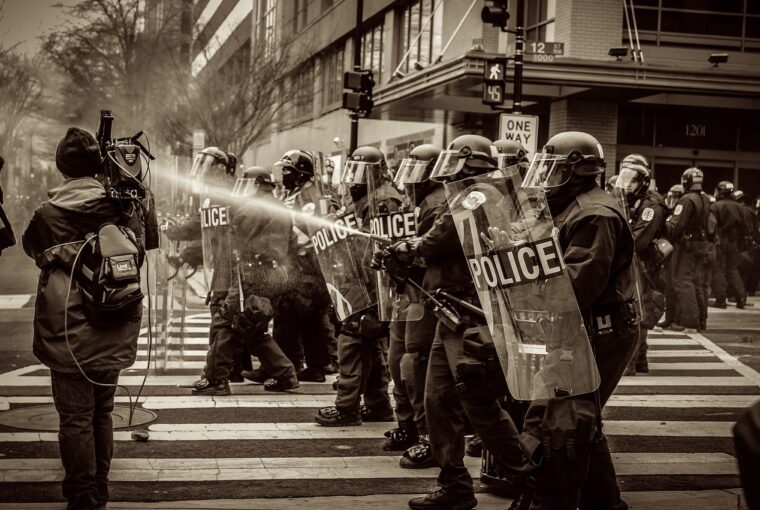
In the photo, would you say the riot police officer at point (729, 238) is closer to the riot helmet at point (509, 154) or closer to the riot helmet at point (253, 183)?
the riot helmet at point (509, 154)

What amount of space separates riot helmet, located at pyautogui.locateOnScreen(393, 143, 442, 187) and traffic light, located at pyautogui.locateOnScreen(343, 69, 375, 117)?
13.9 meters

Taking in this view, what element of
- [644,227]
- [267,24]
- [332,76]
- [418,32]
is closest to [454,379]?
[644,227]

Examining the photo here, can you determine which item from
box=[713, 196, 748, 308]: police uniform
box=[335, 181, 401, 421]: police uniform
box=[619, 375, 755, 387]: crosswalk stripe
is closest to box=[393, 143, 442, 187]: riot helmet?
box=[335, 181, 401, 421]: police uniform

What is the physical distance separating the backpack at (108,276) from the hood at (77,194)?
0.50ft

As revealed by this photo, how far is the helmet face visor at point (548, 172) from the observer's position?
15.7 ft

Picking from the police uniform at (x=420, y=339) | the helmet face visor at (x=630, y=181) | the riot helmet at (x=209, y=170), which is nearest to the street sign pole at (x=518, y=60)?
the helmet face visor at (x=630, y=181)

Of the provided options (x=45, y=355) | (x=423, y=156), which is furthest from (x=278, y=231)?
(x=45, y=355)

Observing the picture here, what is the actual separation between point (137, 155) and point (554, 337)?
8.33 feet

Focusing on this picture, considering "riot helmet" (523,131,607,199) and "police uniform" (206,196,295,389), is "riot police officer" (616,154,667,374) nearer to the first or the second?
"police uniform" (206,196,295,389)

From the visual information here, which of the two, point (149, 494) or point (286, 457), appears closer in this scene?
point (149, 494)

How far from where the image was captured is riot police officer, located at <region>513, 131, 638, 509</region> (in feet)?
14.5

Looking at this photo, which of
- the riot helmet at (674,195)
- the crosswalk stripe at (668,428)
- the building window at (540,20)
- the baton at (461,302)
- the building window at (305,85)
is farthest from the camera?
the building window at (305,85)

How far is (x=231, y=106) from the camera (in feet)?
109

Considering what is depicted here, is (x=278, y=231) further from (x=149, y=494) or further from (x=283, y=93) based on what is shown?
(x=283, y=93)
